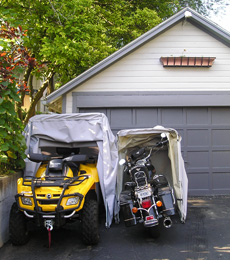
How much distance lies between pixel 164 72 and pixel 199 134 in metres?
1.85

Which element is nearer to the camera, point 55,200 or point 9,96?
point 55,200

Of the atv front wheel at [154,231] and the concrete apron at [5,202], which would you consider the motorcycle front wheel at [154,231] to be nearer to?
the atv front wheel at [154,231]

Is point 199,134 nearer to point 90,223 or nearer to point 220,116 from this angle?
point 220,116

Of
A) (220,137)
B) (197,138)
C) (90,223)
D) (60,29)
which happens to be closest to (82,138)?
(90,223)

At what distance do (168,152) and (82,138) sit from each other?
66.6 inches

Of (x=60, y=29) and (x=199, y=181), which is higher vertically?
(x=60, y=29)

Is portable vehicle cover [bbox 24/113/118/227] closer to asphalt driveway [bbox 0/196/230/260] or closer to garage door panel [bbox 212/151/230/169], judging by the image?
asphalt driveway [bbox 0/196/230/260]

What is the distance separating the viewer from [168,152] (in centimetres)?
631

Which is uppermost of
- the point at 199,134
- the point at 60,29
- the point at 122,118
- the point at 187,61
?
the point at 60,29

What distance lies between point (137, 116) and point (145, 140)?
2.04 meters

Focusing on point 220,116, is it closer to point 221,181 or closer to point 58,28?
point 221,181

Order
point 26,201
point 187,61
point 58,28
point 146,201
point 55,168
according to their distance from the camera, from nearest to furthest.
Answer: point 26,201 → point 146,201 → point 55,168 → point 187,61 → point 58,28

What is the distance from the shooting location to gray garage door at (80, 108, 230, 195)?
27.4ft

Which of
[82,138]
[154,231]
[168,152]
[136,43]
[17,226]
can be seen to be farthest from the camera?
[136,43]
